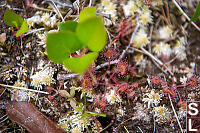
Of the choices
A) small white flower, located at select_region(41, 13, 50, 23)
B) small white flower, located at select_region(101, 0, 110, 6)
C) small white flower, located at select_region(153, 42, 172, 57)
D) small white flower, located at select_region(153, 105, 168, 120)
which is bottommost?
small white flower, located at select_region(153, 105, 168, 120)

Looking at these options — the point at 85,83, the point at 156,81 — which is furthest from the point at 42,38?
the point at 156,81

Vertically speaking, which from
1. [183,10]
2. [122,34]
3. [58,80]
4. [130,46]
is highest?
[183,10]

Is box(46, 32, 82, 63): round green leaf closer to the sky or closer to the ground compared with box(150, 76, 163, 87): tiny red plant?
closer to the sky

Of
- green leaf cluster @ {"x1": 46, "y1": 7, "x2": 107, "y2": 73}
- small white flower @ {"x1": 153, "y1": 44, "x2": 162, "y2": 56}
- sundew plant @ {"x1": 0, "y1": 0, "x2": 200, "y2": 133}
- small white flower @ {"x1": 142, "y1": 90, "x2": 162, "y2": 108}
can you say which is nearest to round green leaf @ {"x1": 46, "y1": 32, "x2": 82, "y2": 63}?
green leaf cluster @ {"x1": 46, "y1": 7, "x2": 107, "y2": 73}

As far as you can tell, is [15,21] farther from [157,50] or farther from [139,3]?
[157,50]

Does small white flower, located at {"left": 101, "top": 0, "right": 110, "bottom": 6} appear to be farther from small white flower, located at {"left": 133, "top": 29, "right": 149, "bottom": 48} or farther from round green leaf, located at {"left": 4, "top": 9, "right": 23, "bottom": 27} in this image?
round green leaf, located at {"left": 4, "top": 9, "right": 23, "bottom": 27}

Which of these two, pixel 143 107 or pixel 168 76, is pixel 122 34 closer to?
A: pixel 168 76

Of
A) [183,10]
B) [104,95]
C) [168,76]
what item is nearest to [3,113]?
[104,95]

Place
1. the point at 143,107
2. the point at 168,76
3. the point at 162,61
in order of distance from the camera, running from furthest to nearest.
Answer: the point at 162,61 → the point at 168,76 → the point at 143,107
